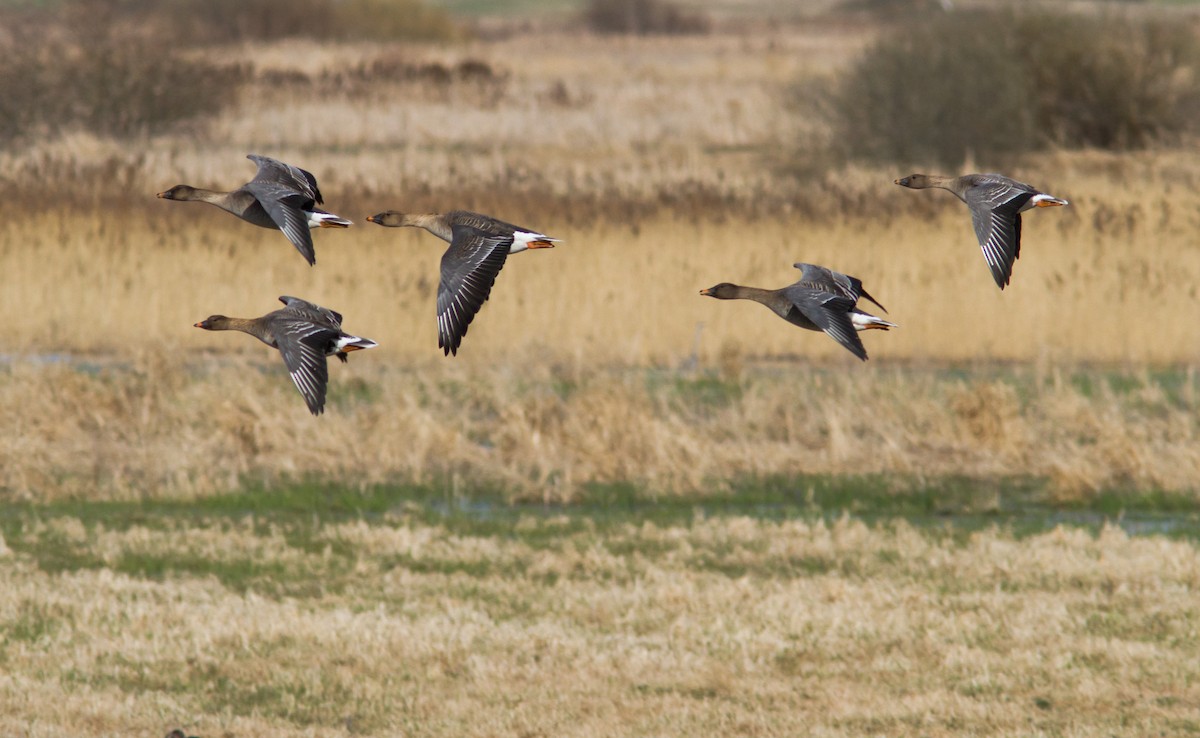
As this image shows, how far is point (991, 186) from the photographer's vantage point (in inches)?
170

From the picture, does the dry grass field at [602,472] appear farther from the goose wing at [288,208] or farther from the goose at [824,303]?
the goose wing at [288,208]

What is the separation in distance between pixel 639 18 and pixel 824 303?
364ft

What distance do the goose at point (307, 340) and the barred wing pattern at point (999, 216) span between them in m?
1.40

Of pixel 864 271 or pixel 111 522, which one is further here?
pixel 864 271

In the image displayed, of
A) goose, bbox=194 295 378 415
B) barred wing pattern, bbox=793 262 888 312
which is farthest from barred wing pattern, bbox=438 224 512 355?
barred wing pattern, bbox=793 262 888 312

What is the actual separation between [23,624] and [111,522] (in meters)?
3.83

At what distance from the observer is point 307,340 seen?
4.02 metres

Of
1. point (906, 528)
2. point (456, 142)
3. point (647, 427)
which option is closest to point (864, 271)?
point (647, 427)

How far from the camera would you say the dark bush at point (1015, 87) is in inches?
1395

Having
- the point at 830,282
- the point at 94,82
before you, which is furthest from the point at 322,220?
the point at 94,82

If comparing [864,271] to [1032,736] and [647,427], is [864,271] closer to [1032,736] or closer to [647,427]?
[647,427]

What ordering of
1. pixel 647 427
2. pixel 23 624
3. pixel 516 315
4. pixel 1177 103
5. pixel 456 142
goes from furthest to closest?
pixel 456 142
pixel 1177 103
pixel 516 315
pixel 647 427
pixel 23 624

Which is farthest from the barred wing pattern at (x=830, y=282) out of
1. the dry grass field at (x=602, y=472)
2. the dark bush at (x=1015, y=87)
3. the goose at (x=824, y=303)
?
the dark bush at (x=1015, y=87)

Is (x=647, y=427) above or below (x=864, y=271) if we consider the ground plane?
below
